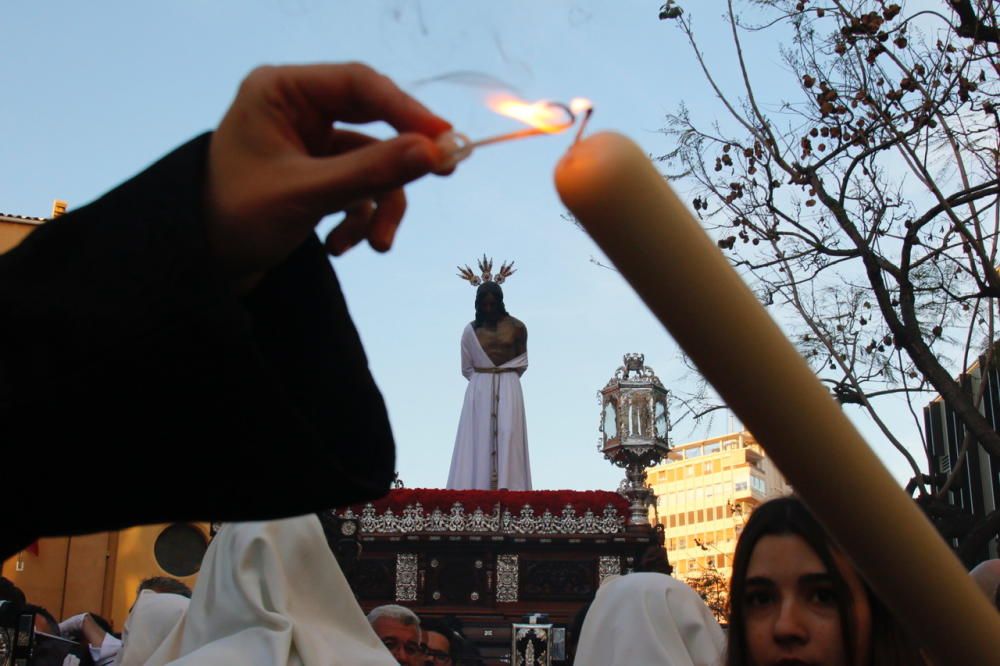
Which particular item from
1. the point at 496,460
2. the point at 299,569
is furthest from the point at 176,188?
the point at 496,460

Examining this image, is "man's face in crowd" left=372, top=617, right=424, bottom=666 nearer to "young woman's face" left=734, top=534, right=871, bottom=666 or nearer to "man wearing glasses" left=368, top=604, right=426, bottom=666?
"man wearing glasses" left=368, top=604, right=426, bottom=666

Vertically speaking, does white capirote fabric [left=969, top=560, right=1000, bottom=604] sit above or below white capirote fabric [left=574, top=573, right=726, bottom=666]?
above

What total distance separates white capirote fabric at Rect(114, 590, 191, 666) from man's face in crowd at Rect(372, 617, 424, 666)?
119 centimetres

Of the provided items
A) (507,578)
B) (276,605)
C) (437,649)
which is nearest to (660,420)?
(507,578)

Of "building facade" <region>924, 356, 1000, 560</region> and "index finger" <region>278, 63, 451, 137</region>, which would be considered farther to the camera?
"building facade" <region>924, 356, 1000, 560</region>

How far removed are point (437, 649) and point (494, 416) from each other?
9.12 m

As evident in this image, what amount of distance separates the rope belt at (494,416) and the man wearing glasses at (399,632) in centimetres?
1011

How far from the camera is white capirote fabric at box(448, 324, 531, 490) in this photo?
1591 cm

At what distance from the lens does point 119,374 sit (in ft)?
2.85

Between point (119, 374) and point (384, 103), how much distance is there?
0.99ft

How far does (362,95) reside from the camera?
923 millimetres

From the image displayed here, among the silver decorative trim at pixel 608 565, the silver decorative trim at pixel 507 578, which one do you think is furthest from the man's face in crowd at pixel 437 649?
the silver decorative trim at pixel 608 565

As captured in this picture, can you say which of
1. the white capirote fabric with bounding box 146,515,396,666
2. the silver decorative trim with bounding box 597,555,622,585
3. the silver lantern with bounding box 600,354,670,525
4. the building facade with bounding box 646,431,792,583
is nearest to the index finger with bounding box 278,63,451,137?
the white capirote fabric with bounding box 146,515,396,666

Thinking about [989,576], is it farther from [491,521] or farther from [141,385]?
[491,521]
